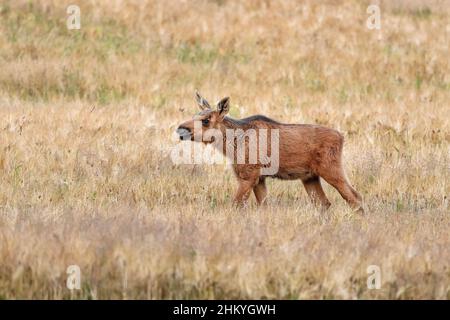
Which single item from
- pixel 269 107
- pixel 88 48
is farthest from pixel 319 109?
pixel 88 48

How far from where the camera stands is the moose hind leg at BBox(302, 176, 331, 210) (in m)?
9.86

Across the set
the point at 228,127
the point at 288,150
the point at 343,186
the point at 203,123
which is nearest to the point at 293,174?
the point at 288,150

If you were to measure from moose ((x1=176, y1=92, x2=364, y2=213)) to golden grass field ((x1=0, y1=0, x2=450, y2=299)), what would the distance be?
0.93 ft

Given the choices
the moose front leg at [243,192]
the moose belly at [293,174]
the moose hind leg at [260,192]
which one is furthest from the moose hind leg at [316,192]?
the moose front leg at [243,192]

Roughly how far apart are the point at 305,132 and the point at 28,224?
3317mm

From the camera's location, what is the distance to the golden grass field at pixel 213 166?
6.79 m

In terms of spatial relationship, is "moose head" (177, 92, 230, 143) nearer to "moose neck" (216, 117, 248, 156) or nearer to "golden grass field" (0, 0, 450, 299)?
"moose neck" (216, 117, 248, 156)

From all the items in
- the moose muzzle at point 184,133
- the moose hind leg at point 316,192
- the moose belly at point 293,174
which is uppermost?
the moose muzzle at point 184,133

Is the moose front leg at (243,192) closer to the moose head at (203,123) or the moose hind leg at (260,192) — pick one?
the moose hind leg at (260,192)

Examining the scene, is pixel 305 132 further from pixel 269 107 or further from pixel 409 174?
pixel 269 107

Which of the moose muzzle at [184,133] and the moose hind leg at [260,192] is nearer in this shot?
the moose muzzle at [184,133]

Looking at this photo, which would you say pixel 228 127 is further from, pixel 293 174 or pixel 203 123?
pixel 293 174

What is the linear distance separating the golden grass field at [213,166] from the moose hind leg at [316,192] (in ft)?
0.64

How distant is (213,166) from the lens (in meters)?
11.7
